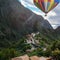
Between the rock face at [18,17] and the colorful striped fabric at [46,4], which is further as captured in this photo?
the rock face at [18,17]

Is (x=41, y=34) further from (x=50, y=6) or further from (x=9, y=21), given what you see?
(x=50, y=6)

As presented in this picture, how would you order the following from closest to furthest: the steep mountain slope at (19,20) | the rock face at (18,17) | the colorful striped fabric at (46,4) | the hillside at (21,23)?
the colorful striped fabric at (46,4) < the hillside at (21,23) < the steep mountain slope at (19,20) < the rock face at (18,17)

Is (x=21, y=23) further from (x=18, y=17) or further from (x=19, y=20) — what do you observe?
(x=18, y=17)

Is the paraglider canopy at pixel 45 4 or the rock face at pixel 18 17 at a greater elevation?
the rock face at pixel 18 17

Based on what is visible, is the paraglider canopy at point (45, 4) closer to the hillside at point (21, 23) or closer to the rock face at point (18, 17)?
the hillside at point (21, 23)

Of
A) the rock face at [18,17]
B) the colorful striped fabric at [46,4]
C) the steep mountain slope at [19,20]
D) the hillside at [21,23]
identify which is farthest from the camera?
the rock face at [18,17]

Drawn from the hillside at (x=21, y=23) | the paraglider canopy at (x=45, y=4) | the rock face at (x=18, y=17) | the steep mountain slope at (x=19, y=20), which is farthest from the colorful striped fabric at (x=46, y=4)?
the rock face at (x=18, y=17)

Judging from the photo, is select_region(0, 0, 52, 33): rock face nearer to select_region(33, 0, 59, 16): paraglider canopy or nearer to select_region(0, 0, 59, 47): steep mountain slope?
select_region(0, 0, 59, 47): steep mountain slope

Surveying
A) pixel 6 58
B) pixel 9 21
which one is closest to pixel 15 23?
pixel 9 21
